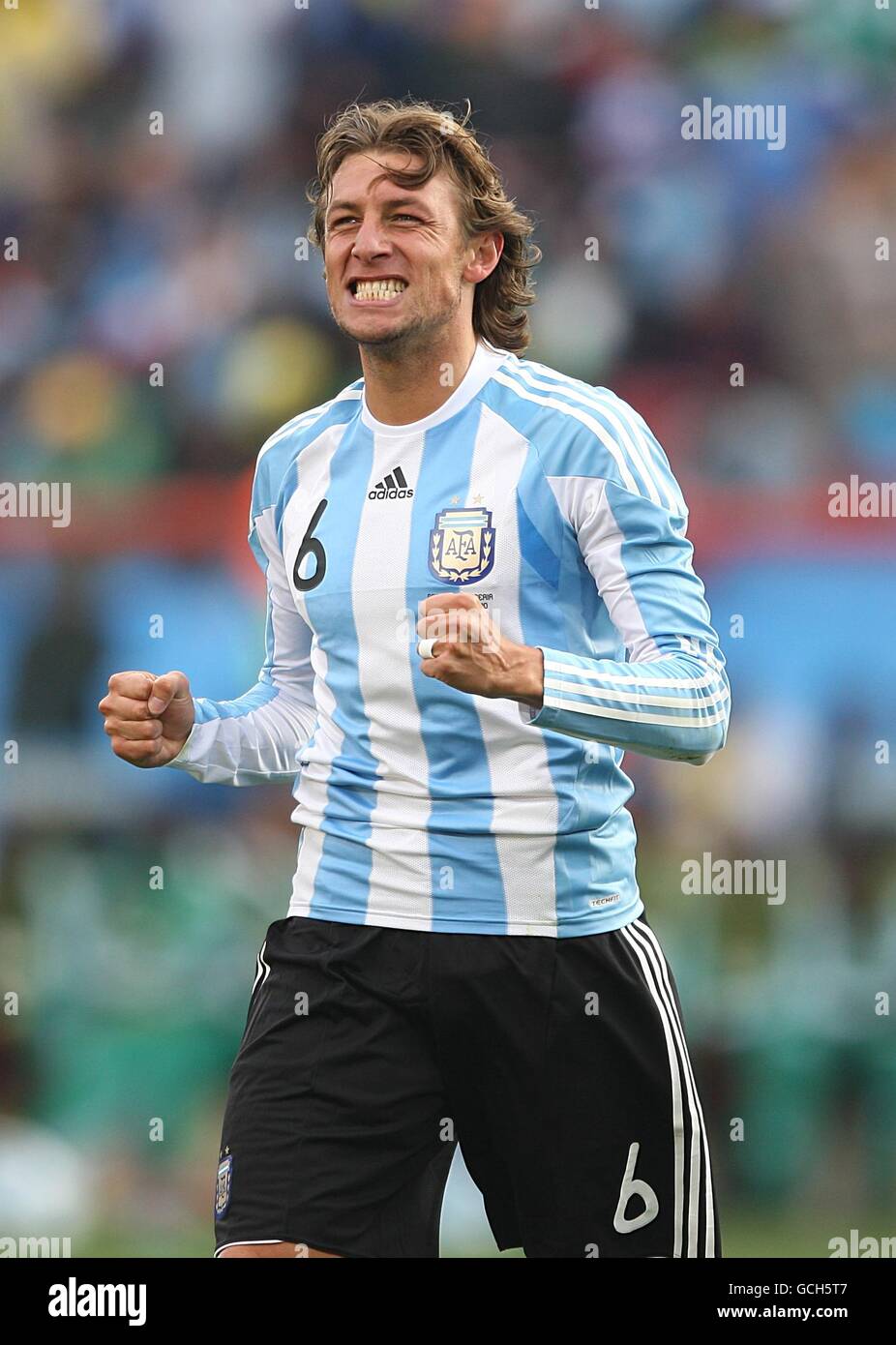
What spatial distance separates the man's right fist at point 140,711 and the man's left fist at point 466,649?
1.92 ft

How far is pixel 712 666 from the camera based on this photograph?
2.19m

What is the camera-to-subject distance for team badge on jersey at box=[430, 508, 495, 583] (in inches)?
91.7

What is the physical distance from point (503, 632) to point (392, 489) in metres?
0.29

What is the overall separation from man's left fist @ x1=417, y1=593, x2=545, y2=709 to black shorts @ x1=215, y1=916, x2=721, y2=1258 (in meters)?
0.48

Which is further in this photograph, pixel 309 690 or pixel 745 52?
pixel 745 52

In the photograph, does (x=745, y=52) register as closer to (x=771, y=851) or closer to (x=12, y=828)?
(x=771, y=851)

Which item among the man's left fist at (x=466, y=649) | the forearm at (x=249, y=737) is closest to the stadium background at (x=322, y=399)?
the forearm at (x=249, y=737)

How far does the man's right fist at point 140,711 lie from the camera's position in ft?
7.89

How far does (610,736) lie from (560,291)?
11.8 feet

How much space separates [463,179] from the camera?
2.61 metres

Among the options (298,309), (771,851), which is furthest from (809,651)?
(298,309)

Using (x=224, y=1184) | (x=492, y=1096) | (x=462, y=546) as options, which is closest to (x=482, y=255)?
(x=462, y=546)

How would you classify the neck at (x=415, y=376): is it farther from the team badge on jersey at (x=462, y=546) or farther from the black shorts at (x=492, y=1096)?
the black shorts at (x=492, y=1096)
